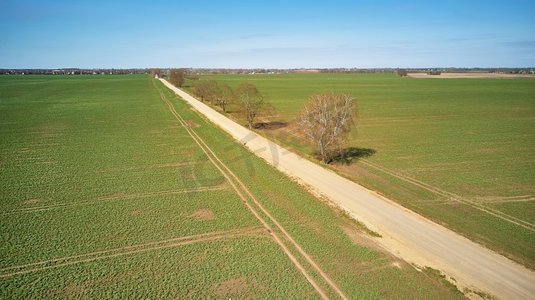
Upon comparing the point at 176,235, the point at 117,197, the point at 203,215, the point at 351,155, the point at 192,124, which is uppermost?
the point at 192,124

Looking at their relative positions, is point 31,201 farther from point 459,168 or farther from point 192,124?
point 459,168

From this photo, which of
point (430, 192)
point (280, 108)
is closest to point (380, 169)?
point (430, 192)

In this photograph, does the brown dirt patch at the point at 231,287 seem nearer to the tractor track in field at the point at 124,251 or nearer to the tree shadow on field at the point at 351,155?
the tractor track in field at the point at 124,251

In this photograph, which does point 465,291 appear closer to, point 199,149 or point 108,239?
point 108,239

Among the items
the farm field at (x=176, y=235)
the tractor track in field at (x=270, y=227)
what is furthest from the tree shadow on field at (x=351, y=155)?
the tractor track in field at (x=270, y=227)

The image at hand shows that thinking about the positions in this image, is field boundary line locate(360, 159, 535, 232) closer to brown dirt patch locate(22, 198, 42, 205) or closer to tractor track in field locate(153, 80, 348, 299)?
tractor track in field locate(153, 80, 348, 299)

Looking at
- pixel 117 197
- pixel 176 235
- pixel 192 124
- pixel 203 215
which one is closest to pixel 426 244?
pixel 203 215
